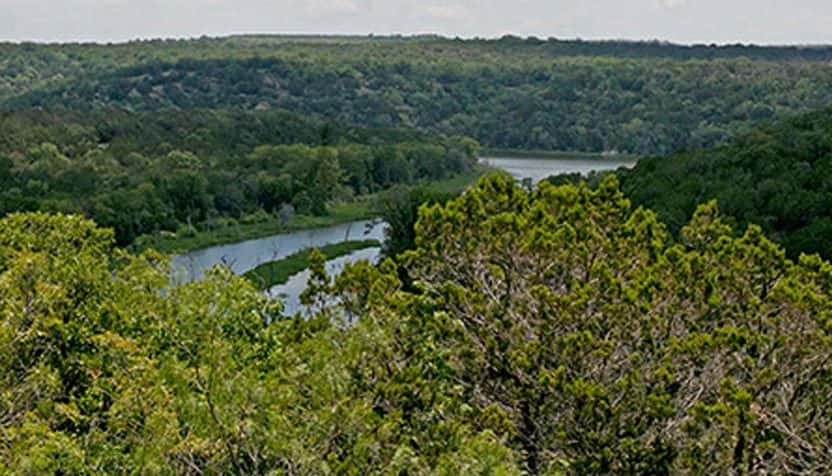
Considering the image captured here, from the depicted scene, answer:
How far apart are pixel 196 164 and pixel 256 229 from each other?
841 inches

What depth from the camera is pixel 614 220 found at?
75.4 feet

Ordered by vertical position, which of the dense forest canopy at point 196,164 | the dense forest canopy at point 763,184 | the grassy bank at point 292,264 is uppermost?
the dense forest canopy at point 763,184

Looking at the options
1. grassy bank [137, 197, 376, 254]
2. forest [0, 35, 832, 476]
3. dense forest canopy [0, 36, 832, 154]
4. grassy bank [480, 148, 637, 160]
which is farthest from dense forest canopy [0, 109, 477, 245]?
forest [0, 35, 832, 476]

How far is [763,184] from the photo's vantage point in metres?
48.9

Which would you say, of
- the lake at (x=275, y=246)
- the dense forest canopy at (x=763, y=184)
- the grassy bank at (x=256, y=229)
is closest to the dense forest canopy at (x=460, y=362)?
the dense forest canopy at (x=763, y=184)

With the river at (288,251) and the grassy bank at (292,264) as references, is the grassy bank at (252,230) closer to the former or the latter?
the river at (288,251)

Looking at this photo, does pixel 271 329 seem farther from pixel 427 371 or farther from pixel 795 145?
pixel 795 145

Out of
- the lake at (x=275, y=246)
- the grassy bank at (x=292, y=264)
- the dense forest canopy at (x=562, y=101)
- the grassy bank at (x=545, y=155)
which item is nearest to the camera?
the grassy bank at (x=292, y=264)

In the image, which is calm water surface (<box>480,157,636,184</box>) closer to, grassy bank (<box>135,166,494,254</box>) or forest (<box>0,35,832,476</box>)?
grassy bank (<box>135,166,494,254</box>)

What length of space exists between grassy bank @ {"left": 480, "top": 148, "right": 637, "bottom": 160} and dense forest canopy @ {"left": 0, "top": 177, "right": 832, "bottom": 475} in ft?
440

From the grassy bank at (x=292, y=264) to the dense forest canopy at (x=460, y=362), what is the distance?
41000 millimetres

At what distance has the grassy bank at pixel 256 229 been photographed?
82188 mm

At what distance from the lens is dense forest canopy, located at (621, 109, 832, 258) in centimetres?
4362

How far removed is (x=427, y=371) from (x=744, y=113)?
146903 millimetres
